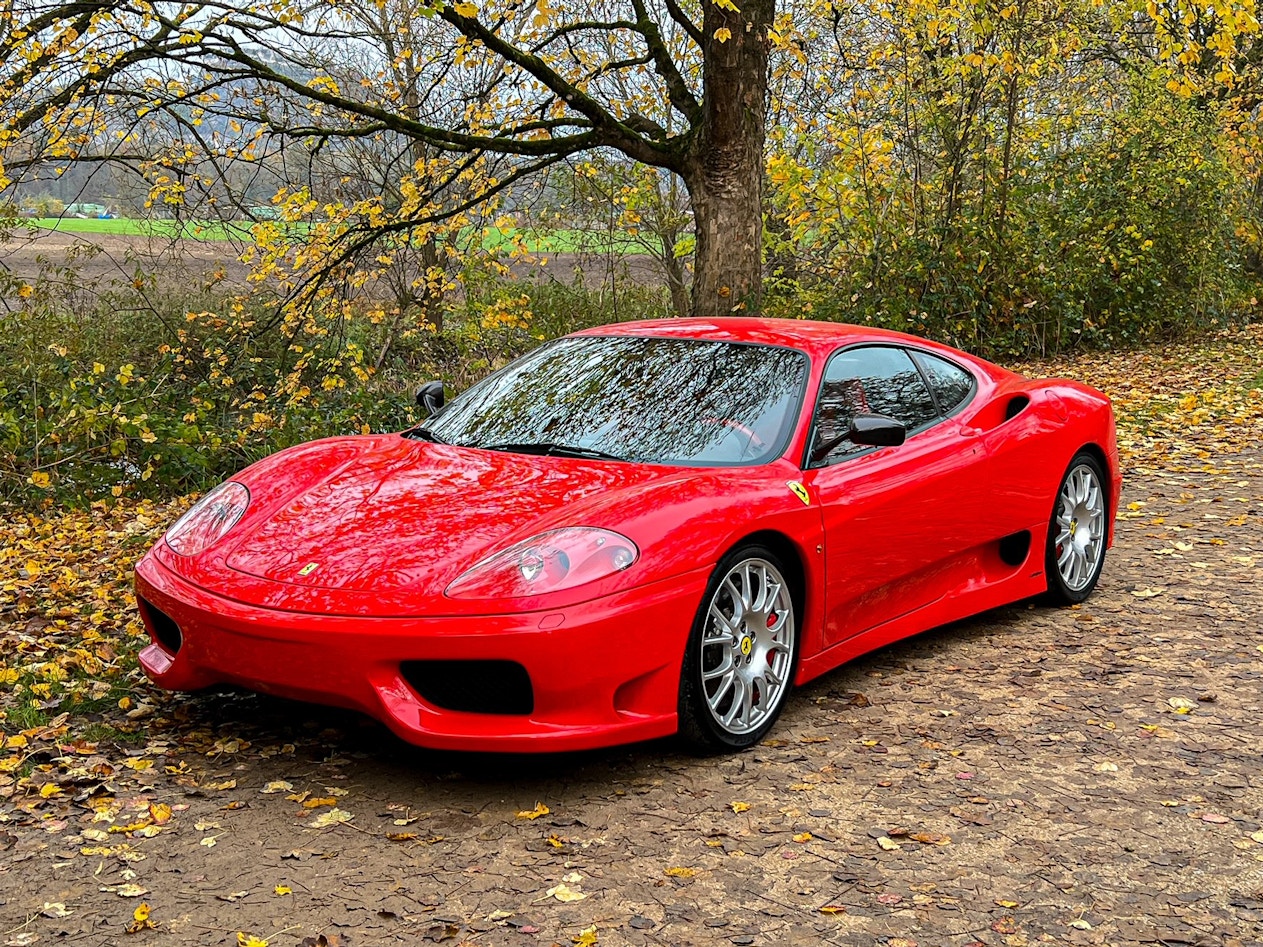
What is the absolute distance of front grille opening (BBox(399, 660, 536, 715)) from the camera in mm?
3846

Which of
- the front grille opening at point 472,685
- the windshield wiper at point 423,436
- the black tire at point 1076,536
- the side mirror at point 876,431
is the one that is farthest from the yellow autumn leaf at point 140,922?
the black tire at point 1076,536

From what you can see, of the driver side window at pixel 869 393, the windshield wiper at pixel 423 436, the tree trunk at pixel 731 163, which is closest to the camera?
the driver side window at pixel 869 393

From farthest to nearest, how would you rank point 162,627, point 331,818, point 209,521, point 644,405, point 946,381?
point 946,381
point 644,405
point 209,521
point 162,627
point 331,818

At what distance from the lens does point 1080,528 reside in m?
6.23

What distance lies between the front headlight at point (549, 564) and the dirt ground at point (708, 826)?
66 cm

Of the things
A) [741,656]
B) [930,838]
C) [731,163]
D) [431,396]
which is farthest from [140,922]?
[731,163]

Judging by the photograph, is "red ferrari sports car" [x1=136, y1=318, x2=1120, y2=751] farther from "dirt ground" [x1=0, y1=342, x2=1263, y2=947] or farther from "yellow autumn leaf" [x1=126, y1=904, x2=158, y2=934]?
"yellow autumn leaf" [x1=126, y1=904, x2=158, y2=934]

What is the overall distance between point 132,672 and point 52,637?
3.01 feet

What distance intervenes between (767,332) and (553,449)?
1.10m

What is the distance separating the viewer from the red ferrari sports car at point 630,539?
3857 mm

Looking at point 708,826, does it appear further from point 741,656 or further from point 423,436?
point 423,436

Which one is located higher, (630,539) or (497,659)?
(630,539)

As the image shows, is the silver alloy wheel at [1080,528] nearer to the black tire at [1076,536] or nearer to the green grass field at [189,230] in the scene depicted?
the black tire at [1076,536]

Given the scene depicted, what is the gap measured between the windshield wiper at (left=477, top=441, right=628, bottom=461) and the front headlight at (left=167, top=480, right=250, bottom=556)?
0.91m
